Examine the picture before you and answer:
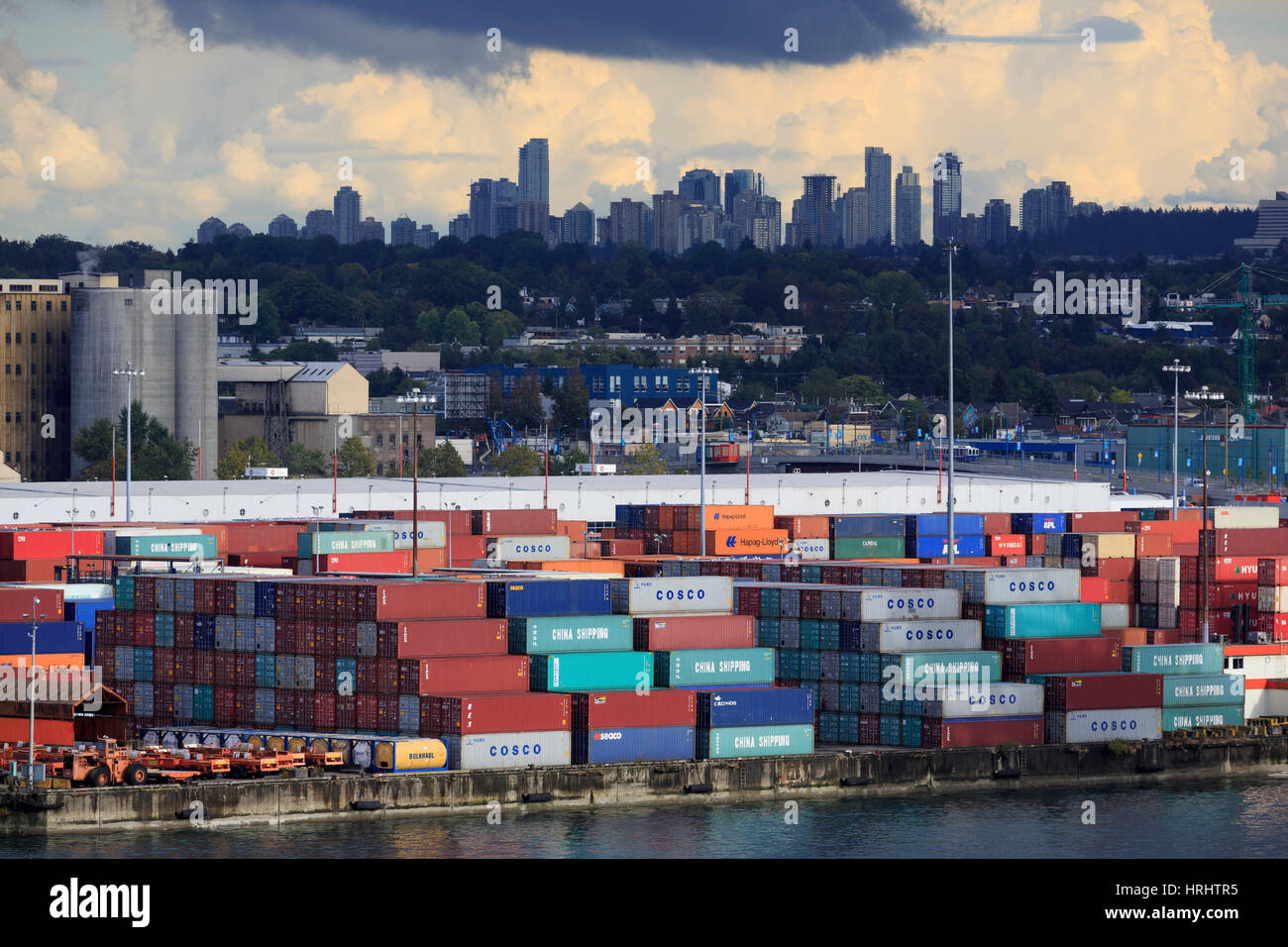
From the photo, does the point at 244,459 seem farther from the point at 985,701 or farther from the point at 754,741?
the point at 754,741

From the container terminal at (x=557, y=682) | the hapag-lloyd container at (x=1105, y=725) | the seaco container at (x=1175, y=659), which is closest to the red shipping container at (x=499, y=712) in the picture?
the container terminal at (x=557, y=682)

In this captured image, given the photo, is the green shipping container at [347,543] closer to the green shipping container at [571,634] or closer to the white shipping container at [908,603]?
the green shipping container at [571,634]

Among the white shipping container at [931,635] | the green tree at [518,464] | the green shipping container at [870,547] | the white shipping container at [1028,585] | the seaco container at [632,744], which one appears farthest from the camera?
the green tree at [518,464]

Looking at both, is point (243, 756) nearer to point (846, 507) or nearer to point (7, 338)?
point (846, 507)

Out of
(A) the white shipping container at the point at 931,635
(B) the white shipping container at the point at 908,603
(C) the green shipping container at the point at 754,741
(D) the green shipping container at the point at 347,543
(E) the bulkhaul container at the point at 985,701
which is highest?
(D) the green shipping container at the point at 347,543

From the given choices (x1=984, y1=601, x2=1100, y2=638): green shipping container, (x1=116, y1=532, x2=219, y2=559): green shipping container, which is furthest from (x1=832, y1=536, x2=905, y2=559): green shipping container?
(x1=116, y1=532, x2=219, y2=559): green shipping container

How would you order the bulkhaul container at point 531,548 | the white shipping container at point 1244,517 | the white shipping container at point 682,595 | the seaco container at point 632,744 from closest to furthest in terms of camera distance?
1. the seaco container at point 632,744
2. the white shipping container at point 682,595
3. the bulkhaul container at point 531,548
4. the white shipping container at point 1244,517
